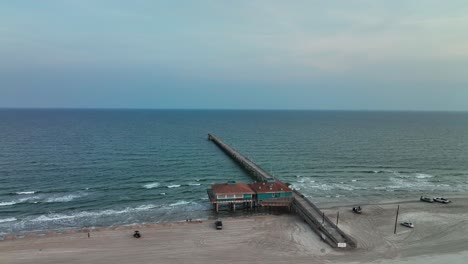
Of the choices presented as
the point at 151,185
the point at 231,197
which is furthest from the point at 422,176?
the point at 151,185

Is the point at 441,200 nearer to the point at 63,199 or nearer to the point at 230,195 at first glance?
the point at 230,195

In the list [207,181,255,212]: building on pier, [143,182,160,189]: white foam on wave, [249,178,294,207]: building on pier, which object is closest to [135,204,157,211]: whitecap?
[143,182,160,189]: white foam on wave

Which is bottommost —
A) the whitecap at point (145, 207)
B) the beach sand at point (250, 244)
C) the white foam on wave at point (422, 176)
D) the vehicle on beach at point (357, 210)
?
the beach sand at point (250, 244)

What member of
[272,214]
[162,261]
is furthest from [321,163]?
[162,261]

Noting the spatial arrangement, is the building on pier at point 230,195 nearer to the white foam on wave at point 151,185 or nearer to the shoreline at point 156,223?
the shoreline at point 156,223

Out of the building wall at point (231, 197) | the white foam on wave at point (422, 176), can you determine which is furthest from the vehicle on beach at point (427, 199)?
the building wall at point (231, 197)

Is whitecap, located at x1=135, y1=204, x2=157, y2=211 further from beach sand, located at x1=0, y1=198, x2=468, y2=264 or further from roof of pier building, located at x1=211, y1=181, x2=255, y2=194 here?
roof of pier building, located at x1=211, y1=181, x2=255, y2=194
